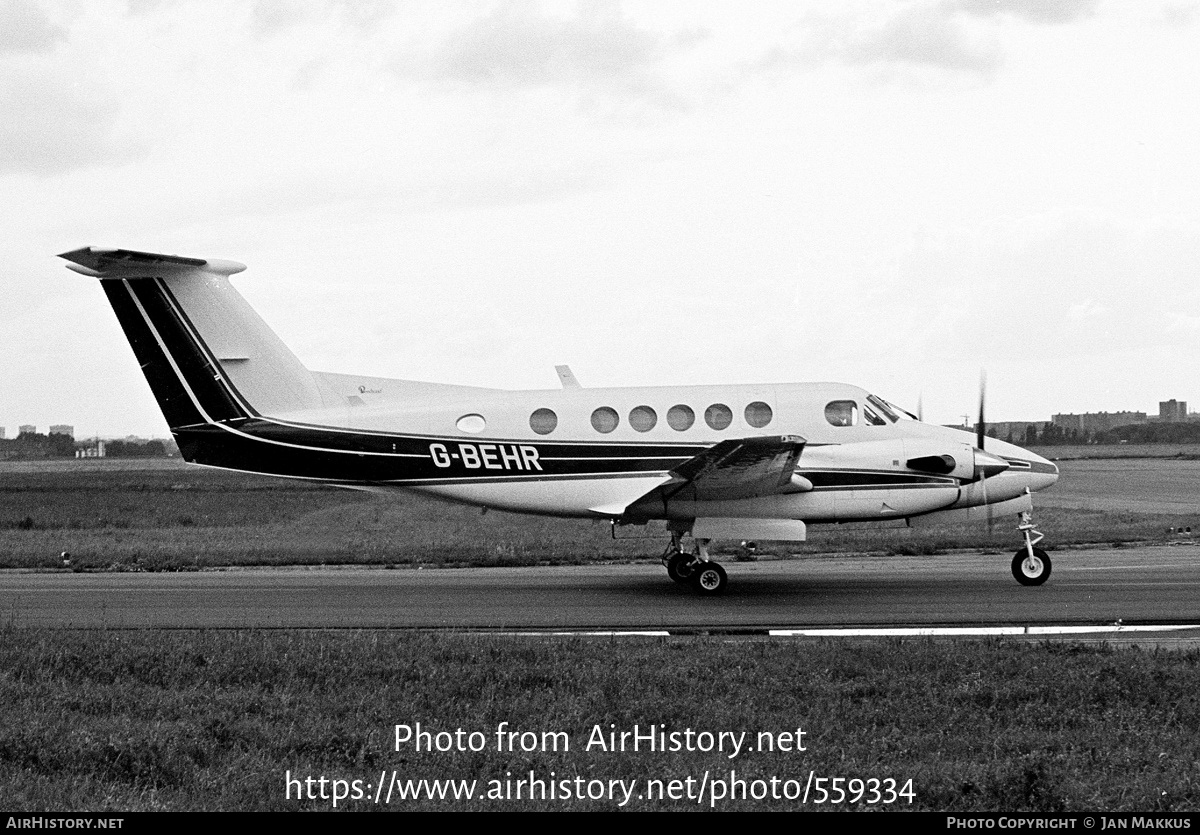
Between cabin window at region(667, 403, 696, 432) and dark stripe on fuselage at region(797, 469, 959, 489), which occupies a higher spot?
cabin window at region(667, 403, 696, 432)

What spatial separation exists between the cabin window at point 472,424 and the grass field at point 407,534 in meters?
1.23

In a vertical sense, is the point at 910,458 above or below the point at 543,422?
below

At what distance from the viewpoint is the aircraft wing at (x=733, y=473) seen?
16016mm

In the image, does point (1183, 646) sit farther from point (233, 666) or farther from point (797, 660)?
point (233, 666)

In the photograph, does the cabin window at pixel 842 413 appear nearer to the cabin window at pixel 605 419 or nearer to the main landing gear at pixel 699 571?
the main landing gear at pixel 699 571

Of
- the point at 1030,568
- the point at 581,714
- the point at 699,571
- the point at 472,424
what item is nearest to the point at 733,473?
the point at 699,571

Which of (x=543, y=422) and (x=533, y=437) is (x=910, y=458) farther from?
(x=533, y=437)

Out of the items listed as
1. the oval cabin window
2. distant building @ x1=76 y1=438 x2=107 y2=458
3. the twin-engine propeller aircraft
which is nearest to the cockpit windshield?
the twin-engine propeller aircraft

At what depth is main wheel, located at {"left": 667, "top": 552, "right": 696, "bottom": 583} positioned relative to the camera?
57.5 feet

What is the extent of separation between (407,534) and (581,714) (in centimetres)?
2296

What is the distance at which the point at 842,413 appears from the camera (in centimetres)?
1833

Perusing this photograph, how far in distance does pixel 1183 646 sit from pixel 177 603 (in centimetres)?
1176

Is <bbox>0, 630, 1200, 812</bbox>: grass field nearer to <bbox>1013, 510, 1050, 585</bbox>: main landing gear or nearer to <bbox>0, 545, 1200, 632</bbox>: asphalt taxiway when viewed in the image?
<bbox>0, 545, 1200, 632</bbox>: asphalt taxiway

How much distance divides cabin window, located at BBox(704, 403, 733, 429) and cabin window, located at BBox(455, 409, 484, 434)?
2.34 meters
